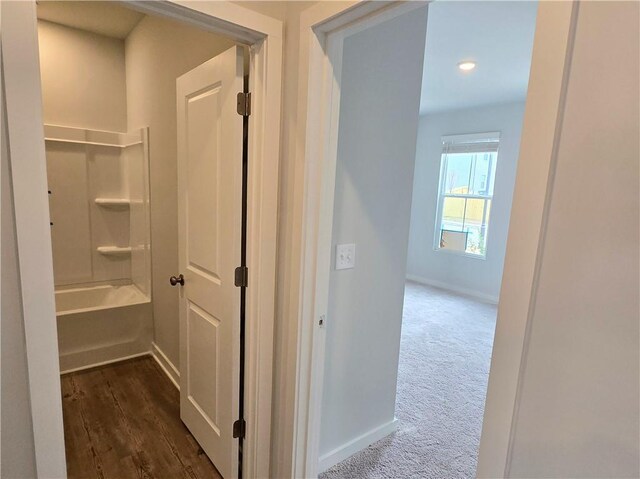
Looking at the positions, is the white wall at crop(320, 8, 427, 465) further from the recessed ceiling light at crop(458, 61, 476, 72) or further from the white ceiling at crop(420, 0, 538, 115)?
the recessed ceiling light at crop(458, 61, 476, 72)

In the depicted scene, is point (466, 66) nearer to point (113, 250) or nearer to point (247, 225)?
point (247, 225)

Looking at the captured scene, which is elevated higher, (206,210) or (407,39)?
(407,39)

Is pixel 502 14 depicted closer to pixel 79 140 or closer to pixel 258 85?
pixel 258 85

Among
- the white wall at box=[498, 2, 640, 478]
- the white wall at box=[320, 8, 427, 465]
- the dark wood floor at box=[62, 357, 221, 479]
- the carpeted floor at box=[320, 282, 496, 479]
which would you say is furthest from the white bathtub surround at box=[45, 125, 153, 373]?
the white wall at box=[498, 2, 640, 478]

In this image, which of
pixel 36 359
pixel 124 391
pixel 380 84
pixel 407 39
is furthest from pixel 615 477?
pixel 124 391

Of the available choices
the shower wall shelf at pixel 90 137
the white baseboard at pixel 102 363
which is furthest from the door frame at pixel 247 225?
the shower wall shelf at pixel 90 137

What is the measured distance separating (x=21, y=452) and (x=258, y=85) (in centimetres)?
146

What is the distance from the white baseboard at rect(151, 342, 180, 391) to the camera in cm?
269

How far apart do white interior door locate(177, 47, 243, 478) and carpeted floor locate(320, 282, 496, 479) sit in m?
0.68

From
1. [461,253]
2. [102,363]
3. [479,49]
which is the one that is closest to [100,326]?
[102,363]

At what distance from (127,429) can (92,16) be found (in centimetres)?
295

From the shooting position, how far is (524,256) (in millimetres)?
831

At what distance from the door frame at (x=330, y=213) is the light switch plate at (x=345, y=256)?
231 mm

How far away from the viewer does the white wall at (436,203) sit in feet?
15.2
